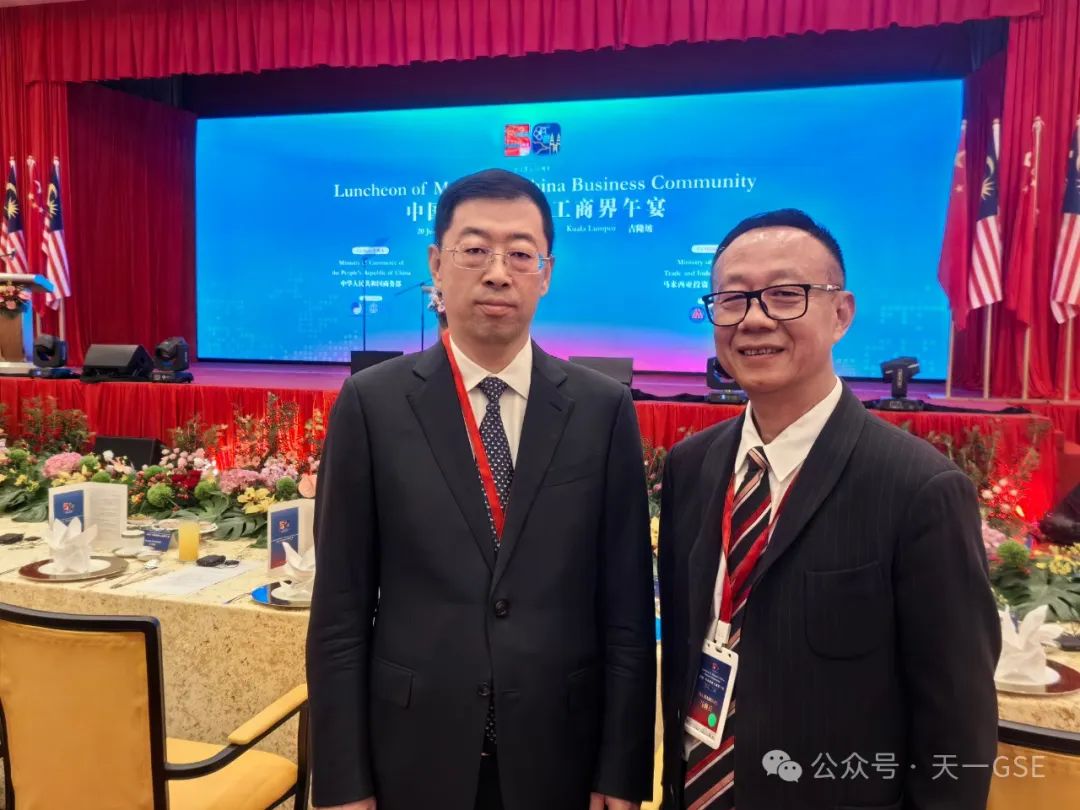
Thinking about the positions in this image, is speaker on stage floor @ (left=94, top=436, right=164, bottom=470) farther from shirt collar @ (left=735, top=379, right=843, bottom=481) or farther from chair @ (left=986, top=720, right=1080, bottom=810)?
chair @ (left=986, top=720, right=1080, bottom=810)

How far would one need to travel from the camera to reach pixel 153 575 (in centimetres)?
260

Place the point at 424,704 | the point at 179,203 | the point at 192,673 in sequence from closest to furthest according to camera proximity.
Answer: the point at 424,704
the point at 192,673
the point at 179,203

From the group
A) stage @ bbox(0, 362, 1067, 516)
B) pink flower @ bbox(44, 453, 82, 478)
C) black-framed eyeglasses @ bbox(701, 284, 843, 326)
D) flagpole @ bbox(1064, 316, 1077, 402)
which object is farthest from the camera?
flagpole @ bbox(1064, 316, 1077, 402)

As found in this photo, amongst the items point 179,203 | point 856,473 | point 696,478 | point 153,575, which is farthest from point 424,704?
point 179,203

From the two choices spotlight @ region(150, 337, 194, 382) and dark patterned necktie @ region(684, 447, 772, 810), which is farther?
spotlight @ region(150, 337, 194, 382)

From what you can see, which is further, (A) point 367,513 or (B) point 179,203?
(B) point 179,203

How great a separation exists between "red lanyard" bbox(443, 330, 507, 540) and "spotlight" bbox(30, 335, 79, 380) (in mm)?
6389

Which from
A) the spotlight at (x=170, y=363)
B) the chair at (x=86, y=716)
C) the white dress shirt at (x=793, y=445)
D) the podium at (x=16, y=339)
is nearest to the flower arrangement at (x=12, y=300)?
the podium at (x=16, y=339)

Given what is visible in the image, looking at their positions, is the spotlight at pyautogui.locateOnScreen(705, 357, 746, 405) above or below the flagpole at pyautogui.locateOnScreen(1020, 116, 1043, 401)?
below

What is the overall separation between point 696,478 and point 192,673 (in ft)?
5.55

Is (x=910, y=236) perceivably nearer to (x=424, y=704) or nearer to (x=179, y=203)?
(x=424, y=704)

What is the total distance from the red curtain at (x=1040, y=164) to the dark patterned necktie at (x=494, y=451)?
5712 mm

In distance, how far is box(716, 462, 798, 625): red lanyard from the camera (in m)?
1.18

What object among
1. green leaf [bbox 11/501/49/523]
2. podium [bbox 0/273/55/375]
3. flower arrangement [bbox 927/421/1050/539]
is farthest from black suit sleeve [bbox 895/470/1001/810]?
podium [bbox 0/273/55/375]
